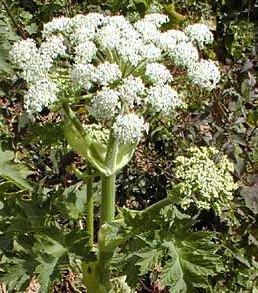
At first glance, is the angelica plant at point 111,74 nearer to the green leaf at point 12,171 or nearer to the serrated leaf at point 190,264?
the serrated leaf at point 190,264

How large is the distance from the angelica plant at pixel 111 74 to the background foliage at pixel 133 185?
0.24 meters

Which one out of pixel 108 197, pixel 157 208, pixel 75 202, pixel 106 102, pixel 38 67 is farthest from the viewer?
pixel 75 202

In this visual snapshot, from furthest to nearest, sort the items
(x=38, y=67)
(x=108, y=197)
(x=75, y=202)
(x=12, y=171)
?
(x=75, y=202) → (x=12, y=171) → (x=108, y=197) → (x=38, y=67)

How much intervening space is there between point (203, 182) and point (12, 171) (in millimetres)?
877

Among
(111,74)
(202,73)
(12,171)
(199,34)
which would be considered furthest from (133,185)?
(111,74)

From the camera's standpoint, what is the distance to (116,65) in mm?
2672

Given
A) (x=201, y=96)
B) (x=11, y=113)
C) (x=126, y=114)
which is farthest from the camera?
(x=11, y=113)

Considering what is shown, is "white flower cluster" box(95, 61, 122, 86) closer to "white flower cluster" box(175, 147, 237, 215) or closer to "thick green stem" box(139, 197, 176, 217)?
"white flower cluster" box(175, 147, 237, 215)

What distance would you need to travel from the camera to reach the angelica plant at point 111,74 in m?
2.63

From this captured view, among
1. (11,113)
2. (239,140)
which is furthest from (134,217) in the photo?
(11,113)

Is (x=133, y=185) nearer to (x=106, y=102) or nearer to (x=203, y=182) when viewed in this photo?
(x=203, y=182)

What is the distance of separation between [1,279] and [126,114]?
0.76 metres

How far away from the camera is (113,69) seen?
264cm

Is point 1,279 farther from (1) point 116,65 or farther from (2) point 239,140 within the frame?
(2) point 239,140
